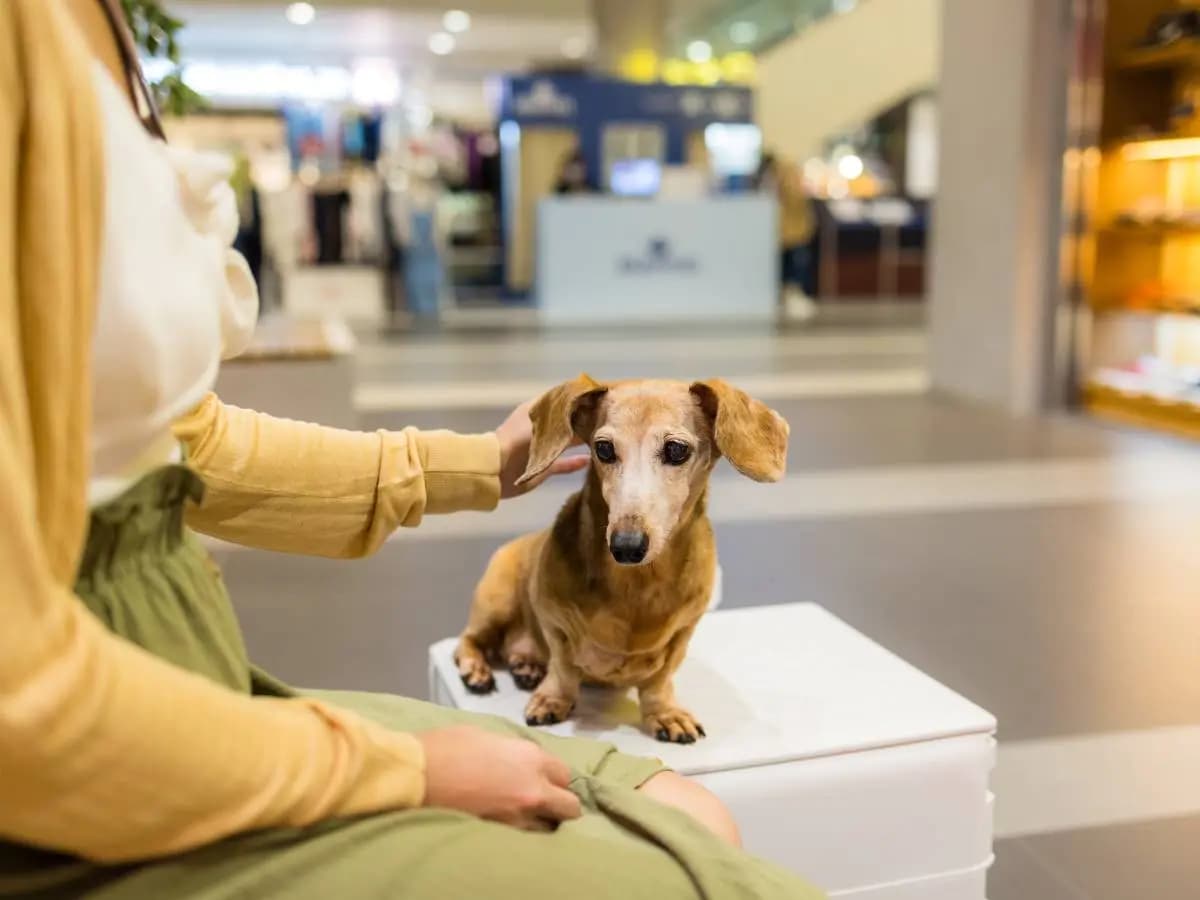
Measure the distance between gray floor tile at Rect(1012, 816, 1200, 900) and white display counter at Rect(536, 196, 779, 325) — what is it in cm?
1047

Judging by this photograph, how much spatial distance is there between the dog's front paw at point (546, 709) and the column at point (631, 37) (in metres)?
15.5

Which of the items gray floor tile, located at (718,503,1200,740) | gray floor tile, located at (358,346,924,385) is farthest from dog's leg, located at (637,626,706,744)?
gray floor tile, located at (358,346,924,385)

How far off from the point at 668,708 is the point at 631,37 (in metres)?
16.0

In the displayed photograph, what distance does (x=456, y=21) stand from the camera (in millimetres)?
17625

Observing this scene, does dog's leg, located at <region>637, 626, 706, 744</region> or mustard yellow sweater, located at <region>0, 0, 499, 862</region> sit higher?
mustard yellow sweater, located at <region>0, 0, 499, 862</region>

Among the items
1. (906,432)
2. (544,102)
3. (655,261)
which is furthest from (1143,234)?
(544,102)

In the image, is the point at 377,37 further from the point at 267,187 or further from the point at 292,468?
the point at 292,468

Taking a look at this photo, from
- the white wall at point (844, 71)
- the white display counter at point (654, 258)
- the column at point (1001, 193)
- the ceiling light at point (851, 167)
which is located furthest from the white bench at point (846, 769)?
the ceiling light at point (851, 167)

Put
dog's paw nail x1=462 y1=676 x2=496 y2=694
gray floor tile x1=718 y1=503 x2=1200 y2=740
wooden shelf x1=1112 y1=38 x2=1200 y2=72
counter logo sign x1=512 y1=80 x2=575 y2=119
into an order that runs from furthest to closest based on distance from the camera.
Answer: counter logo sign x1=512 y1=80 x2=575 y2=119
wooden shelf x1=1112 y1=38 x2=1200 y2=72
gray floor tile x1=718 y1=503 x2=1200 y2=740
dog's paw nail x1=462 y1=676 x2=496 y2=694

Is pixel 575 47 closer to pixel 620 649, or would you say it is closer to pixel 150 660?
pixel 620 649

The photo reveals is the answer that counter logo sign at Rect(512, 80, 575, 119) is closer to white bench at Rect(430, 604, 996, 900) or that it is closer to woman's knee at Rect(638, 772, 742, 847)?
white bench at Rect(430, 604, 996, 900)

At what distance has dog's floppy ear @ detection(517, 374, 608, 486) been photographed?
1470 mm

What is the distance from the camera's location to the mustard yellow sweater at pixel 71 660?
66 centimetres

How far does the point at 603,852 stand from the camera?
0.89m
